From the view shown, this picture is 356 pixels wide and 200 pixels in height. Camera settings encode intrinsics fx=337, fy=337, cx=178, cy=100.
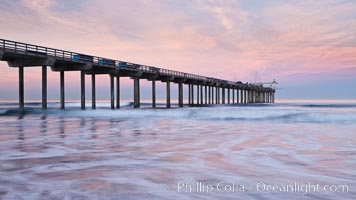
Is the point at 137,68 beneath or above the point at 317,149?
above

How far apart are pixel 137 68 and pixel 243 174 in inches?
1330

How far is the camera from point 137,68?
39531 millimetres

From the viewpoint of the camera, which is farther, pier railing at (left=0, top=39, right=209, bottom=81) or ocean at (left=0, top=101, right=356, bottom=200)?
pier railing at (left=0, top=39, right=209, bottom=81)

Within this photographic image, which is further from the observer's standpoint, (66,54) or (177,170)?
(66,54)

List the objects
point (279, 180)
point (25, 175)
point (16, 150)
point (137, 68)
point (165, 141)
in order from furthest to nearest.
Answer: point (137, 68)
point (165, 141)
point (16, 150)
point (25, 175)
point (279, 180)

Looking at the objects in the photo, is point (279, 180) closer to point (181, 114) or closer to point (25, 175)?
point (25, 175)

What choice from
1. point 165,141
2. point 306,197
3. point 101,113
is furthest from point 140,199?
point 101,113

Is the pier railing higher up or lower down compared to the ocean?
higher up

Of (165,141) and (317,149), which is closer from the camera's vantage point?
(317,149)

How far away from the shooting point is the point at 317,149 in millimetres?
10133

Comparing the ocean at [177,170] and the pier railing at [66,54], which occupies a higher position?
the pier railing at [66,54]

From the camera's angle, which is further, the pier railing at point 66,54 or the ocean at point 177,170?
the pier railing at point 66,54

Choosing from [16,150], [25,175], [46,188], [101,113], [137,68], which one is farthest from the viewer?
[137,68]

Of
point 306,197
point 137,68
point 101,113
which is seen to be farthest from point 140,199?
point 137,68
